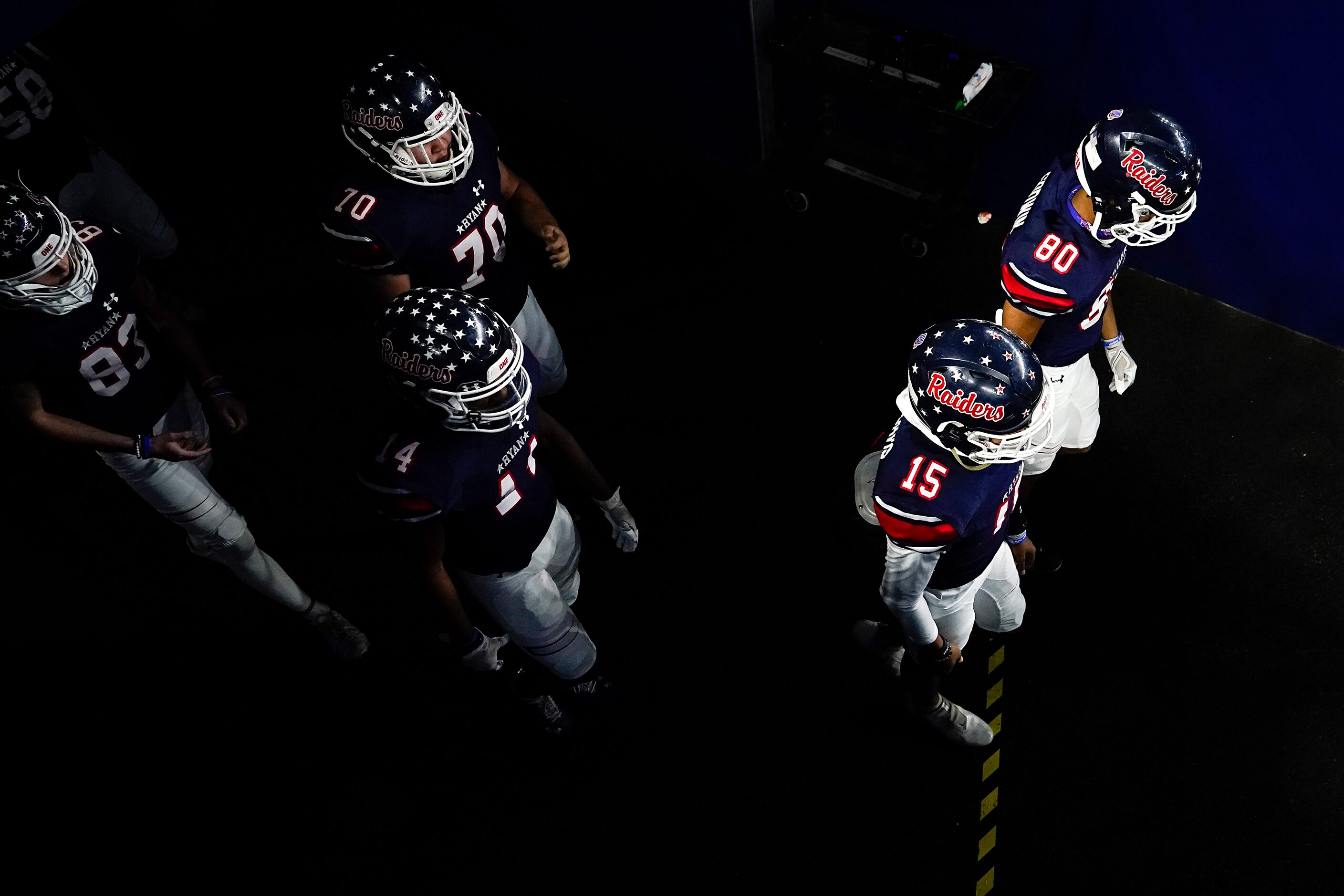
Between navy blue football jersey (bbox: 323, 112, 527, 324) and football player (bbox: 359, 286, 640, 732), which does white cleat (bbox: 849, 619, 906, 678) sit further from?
navy blue football jersey (bbox: 323, 112, 527, 324)

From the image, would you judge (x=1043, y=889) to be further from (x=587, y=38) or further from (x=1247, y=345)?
(x=587, y=38)

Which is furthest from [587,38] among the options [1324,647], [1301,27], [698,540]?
[1324,647]

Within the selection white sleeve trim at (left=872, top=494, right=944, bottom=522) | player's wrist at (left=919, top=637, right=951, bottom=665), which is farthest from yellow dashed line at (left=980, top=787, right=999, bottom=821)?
white sleeve trim at (left=872, top=494, right=944, bottom=522)

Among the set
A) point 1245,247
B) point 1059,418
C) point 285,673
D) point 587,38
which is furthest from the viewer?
point 587,38

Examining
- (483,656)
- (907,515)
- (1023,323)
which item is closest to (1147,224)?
(1023,323)

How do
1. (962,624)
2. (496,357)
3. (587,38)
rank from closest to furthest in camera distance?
(496,357) < (962,624) < (587,38)

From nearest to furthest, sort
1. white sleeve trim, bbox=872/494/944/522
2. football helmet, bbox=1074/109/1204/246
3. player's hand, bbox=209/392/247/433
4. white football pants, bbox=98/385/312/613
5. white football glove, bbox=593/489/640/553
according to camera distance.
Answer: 1. white sleeve trim, bbox=872/494/944/522
2. football helmet, bbox=1074/109/1204/246
3. white football pants, bbox=98/385/312/613
4. player's hand, bbox=209/392/247/433
5. white football glove, bbox=593/489/640/553

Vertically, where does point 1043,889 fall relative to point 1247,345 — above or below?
below

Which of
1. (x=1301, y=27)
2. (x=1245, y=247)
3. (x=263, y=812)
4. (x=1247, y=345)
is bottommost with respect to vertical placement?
(x=263, y=812)

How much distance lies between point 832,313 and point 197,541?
378 centimetres

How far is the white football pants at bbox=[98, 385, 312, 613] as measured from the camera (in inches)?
195

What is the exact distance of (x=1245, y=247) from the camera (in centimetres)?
625

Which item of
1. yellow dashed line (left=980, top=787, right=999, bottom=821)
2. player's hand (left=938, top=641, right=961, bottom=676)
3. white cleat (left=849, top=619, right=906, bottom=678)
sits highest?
player's hand (left=938, top=641, right=961, bottom=676)

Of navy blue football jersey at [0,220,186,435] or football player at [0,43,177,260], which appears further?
football player at [0,43,177,260]
